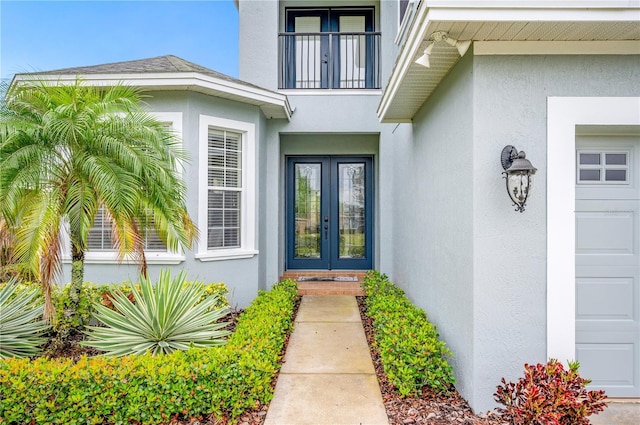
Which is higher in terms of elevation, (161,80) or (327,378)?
(161,80)

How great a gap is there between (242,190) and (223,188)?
401mm

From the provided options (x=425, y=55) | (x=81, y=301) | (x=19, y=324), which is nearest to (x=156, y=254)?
(x=81, y=301)

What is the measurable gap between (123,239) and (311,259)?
5203 mm

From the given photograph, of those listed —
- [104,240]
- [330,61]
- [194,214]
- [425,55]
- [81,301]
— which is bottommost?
[81,301]

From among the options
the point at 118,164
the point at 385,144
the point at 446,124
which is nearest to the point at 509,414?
the point at 446,124

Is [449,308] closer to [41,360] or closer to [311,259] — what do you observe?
[41,360]

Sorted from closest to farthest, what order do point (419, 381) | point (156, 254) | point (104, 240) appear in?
point (419, 381)
point (156, 254)
point (104, 240)

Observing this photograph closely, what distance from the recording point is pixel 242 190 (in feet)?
22.2

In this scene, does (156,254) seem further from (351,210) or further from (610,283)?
(610,283)

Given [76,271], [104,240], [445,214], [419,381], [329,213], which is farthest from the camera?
[329,213]

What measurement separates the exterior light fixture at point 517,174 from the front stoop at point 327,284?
4.71 meters

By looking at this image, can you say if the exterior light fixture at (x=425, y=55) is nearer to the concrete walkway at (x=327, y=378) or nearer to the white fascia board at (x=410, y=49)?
the white fascia board at (x=410, y=49)

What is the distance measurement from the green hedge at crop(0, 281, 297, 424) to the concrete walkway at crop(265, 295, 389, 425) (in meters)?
0.33

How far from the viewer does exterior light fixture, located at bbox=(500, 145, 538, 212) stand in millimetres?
2969
